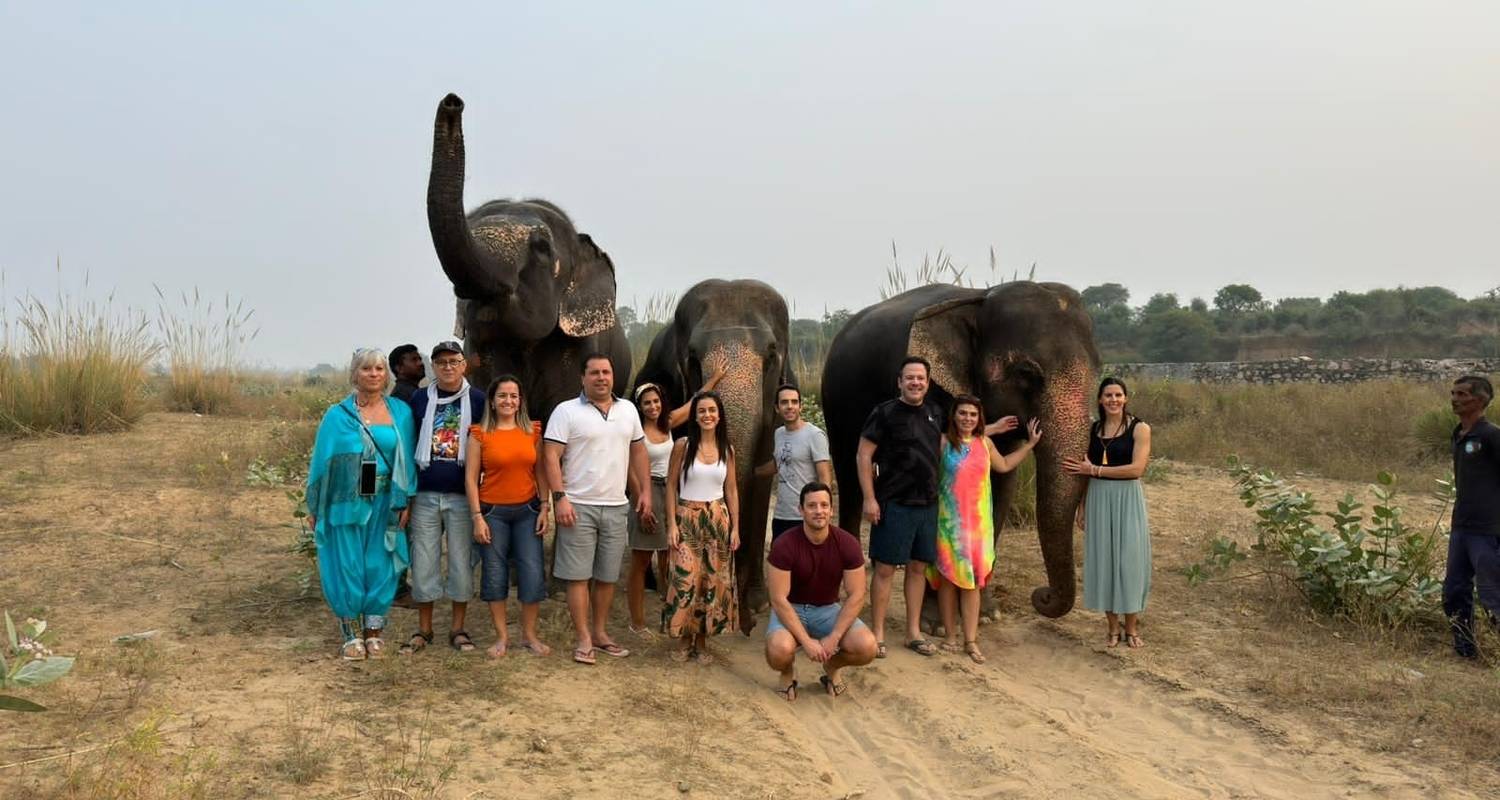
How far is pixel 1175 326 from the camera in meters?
41.0

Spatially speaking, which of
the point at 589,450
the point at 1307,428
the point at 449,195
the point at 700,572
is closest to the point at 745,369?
the point at 589,450

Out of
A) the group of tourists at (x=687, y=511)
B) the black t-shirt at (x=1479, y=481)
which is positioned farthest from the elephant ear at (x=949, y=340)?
the black t-shirt at (x=1479, y=481)

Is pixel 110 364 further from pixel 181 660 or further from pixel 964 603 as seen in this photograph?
pixel 964 603

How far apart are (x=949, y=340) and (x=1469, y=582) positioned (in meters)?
3.43

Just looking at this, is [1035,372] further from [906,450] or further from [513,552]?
[513,552]

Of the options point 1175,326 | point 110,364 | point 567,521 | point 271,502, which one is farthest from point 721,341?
point 1175,326

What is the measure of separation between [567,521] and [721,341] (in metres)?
1.46

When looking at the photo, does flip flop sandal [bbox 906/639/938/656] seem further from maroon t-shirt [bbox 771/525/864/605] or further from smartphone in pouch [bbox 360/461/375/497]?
smartphone in pouch [bbox 360/461/375/497]

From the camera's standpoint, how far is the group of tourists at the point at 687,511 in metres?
6.04

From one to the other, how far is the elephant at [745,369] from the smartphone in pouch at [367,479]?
1.79 m

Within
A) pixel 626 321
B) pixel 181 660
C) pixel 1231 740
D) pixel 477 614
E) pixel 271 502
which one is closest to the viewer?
pixel 1231 740

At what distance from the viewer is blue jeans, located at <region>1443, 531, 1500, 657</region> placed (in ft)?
21.0

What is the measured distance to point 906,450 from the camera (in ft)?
21.6

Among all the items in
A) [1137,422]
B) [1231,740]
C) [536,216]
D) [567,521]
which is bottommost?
[1231,740]
